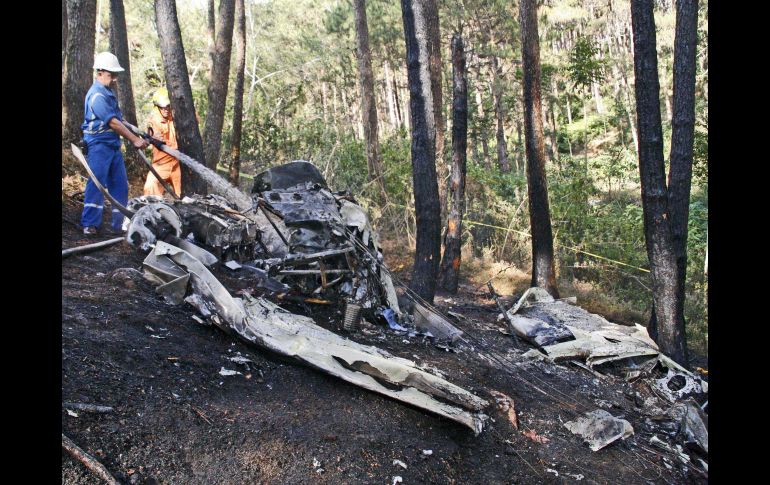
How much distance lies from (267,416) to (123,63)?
1021 cm

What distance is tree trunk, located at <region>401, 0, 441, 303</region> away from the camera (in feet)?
25.1

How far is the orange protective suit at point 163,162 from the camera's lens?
8836 mm

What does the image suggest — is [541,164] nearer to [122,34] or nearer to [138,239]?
[138,239]

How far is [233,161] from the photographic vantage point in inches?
521

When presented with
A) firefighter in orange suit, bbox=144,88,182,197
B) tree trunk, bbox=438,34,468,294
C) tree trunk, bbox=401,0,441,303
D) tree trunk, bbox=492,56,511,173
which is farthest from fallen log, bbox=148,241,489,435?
tree trunk, bbox=492,56,511,173

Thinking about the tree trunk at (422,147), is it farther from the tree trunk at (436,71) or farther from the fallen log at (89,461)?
the fallen log at (89,461)

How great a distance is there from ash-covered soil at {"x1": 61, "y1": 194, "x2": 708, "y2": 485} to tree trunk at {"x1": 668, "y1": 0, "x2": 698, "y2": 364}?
8.16 ft

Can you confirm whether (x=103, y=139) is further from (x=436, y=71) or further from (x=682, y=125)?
(x=682, y=125)

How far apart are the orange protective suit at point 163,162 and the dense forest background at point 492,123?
4064 mm

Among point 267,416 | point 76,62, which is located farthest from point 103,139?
point 267,416

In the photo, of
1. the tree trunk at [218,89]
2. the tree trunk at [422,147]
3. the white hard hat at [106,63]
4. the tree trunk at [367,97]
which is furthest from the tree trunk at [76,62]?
the tree trunk at [367,97]

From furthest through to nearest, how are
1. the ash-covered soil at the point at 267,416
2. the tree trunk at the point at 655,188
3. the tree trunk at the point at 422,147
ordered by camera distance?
the tree trunk at the point at 422,147 < the tree trunk at the point at 655,188 < the ash-covered soil at the point at 267,416

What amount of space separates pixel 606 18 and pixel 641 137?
81.4 feet
